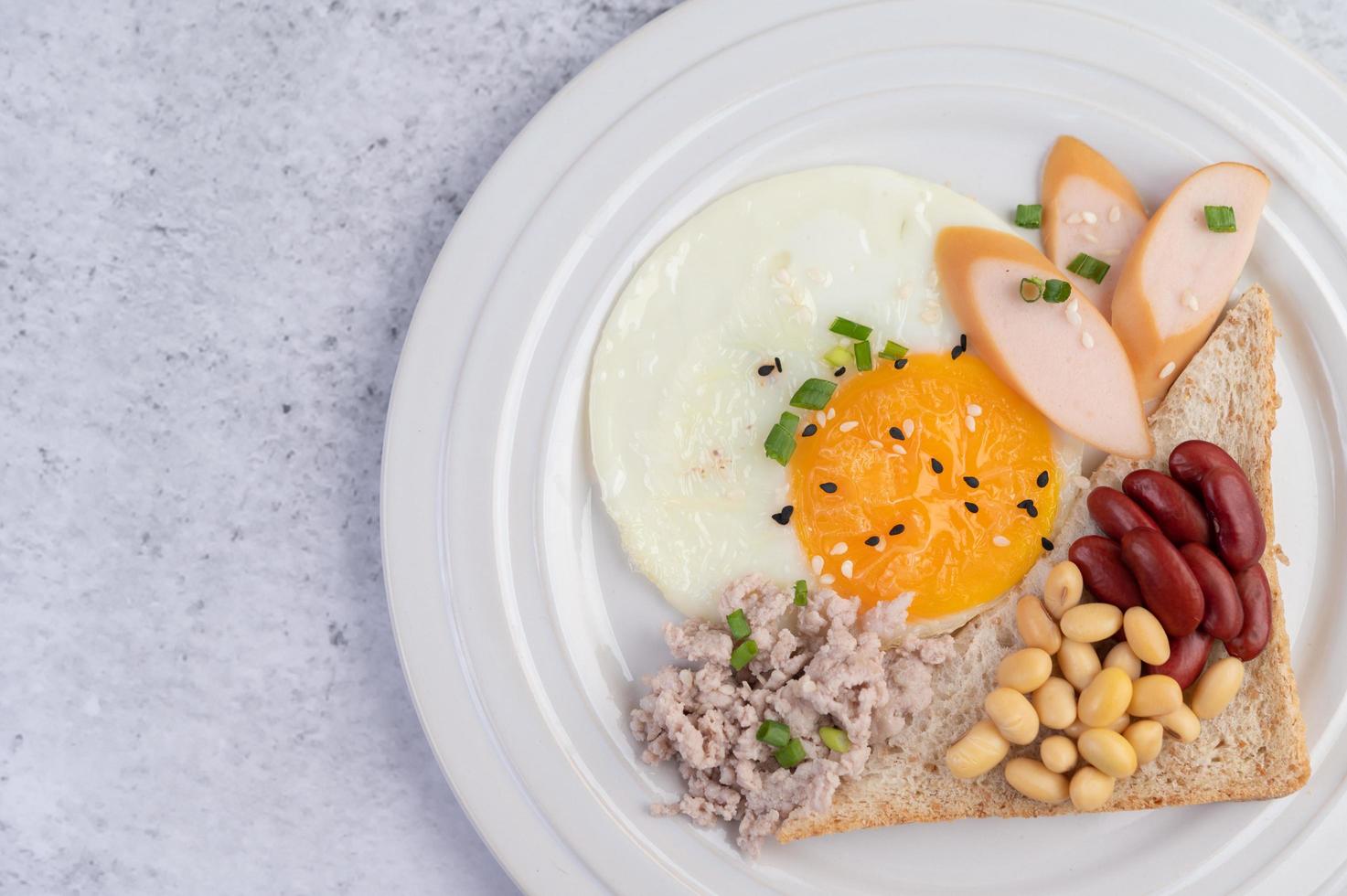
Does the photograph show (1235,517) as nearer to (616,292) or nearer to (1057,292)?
(1057,292)

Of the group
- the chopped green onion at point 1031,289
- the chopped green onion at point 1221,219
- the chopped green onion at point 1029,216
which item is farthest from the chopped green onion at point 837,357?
the chopped green onion at point 1221,219

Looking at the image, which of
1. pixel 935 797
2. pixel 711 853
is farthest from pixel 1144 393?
pixel 711 853

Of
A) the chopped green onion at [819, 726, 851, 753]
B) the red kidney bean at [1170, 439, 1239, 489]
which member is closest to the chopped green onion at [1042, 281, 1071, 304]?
the red kidney bean at [1170, 439, 1239, 489]

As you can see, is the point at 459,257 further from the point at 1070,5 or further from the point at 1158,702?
the point at 1158,702

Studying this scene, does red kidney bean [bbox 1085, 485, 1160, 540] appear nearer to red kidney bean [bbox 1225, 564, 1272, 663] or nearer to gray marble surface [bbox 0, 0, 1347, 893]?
red kidney bean [bbox 1225, 564, 1272, 663]

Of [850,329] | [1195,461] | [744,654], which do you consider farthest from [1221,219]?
[744,654]
